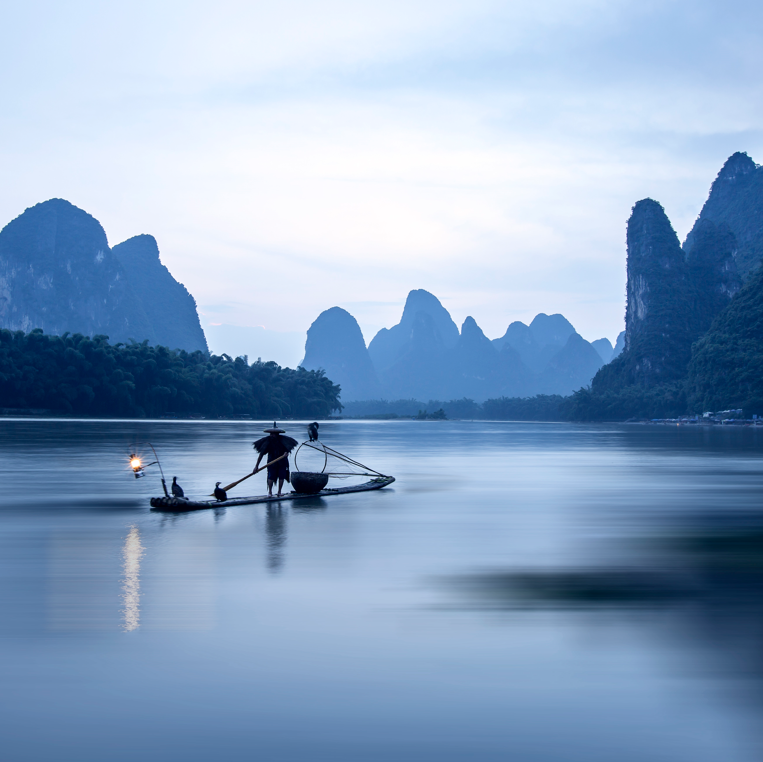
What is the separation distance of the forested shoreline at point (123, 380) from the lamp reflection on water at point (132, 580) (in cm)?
7062

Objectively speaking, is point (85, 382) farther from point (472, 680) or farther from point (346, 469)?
point (472, 680)

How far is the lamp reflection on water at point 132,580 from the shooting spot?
7.40 m

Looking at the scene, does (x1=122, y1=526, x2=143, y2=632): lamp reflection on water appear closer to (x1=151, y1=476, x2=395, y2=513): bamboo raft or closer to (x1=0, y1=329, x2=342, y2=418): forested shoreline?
(x1=151, y1=476, x2=395, y2=513): bamboo raft

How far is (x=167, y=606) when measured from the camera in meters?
7.95

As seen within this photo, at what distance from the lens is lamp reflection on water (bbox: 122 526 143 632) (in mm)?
7402

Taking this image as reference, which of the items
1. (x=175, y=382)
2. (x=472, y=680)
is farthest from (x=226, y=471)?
(x=175, y=382)

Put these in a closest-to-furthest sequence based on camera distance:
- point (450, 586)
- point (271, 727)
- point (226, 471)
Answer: point (271, 727) → point (450, 586) → point (226, 471)

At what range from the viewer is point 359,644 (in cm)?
678

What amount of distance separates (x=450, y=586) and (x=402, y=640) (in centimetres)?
227

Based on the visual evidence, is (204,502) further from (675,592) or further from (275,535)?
(675,592)

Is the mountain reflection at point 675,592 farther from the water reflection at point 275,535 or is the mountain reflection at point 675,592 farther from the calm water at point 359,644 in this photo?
the water reflection at point 275,535

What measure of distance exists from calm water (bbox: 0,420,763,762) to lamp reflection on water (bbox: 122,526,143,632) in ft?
0.12

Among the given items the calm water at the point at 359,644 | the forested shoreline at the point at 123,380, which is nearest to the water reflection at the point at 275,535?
the calm water at the point at 359,644

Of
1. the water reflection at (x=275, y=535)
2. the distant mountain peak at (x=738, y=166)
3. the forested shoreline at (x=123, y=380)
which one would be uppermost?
the distant mountain peak at (x=738, y=166)
